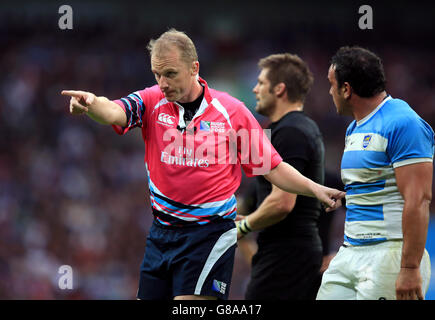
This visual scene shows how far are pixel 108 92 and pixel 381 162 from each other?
1189 centimetres

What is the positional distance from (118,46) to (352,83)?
12.7 metres

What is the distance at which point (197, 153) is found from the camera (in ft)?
12.6

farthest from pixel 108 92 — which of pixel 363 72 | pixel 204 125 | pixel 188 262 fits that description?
pixel 363 72

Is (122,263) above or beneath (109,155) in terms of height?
beneath

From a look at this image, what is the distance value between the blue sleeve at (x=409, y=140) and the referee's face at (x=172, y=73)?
4.35 feet

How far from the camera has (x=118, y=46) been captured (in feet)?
51.4

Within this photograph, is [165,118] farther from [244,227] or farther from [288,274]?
[288,274]

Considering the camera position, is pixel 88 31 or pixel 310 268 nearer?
pixel 310 268

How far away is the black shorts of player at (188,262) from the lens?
3.74 metres

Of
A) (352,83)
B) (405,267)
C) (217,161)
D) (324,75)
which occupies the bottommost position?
(405,267)

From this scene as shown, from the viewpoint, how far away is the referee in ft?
15.7

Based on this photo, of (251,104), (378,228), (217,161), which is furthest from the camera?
(251,104)

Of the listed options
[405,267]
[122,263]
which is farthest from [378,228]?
[122,263]
